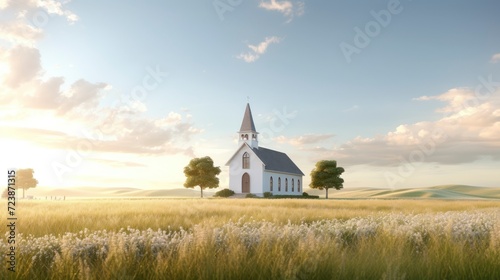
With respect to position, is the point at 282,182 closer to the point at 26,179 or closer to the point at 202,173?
the point at 202,173

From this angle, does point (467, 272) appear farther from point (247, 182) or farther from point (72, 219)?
point (247, 182)

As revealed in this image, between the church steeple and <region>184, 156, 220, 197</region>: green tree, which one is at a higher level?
the church steeple

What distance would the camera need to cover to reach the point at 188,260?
6262mm

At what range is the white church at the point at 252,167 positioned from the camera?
65875mm

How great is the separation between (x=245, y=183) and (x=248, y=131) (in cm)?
851

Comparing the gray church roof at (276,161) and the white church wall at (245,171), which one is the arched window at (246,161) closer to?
the white church wall at (245,171)

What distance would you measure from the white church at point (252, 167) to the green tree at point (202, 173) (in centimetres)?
267

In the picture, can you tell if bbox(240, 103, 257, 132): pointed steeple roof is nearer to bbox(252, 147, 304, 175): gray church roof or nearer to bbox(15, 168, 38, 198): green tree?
bbox(252, 147, 304, 175): gray church roof

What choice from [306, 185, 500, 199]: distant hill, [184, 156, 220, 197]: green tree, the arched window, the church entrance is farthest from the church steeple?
[306, 185, 500, 199]: distant hill

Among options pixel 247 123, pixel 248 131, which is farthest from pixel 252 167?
pixel 247 123

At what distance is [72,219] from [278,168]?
5980 centimetres

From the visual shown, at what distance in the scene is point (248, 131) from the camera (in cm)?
6906

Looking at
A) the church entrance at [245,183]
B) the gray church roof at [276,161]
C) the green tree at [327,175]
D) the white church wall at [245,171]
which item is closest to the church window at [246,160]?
the white church wall at [245,171]

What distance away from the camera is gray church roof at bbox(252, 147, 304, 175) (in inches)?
2685
